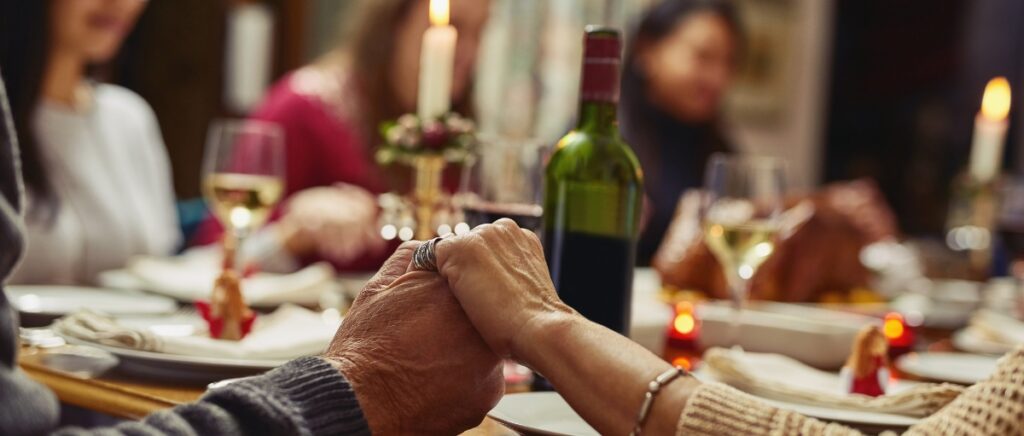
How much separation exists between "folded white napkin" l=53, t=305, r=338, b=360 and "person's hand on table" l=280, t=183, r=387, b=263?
3.50ft

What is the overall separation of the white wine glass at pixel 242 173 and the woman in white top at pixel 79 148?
0.48m

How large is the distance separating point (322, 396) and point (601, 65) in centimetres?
45

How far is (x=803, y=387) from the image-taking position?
3.20 ft

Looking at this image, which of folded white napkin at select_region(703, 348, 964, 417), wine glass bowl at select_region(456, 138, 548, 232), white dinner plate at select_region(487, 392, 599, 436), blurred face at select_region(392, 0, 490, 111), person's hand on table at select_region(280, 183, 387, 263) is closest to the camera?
white dinner plate at select_region(487, 392, 599, 436)

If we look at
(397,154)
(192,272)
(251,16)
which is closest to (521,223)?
(397,154)

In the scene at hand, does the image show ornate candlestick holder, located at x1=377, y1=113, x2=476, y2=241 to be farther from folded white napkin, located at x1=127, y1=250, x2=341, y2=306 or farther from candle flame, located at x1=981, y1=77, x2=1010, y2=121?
candle flame, located at x1=981, y1=77, x2=1010, y2=121

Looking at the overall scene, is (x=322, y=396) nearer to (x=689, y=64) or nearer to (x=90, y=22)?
(x=90, y=22)

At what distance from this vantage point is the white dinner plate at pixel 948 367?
3.98 feet

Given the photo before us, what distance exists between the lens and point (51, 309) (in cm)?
121

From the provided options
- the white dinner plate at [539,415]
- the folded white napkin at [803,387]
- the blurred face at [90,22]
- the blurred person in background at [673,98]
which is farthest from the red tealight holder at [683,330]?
the blurred person in background at [673,98]

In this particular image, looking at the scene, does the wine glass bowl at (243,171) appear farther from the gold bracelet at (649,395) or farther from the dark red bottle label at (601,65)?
the gold bracelet at (649,395)

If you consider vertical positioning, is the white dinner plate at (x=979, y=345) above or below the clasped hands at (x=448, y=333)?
below

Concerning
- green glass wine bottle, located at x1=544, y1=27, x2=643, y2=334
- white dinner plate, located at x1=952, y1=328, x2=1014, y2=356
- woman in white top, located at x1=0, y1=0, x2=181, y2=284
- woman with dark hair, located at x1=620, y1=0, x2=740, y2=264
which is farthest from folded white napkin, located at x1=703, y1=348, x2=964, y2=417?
woman with dark hair, located at x1=620, y1=0, x2=740, y2=264

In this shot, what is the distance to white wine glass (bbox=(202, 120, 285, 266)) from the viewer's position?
5.12 ft
